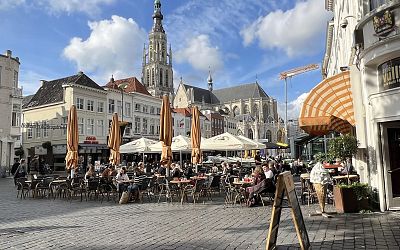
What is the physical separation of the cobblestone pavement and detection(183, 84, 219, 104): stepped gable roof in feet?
334

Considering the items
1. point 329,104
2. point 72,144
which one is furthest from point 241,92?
point 329,104

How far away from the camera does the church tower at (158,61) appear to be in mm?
103562

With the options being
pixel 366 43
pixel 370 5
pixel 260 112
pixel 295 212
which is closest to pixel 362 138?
pixel 366 43

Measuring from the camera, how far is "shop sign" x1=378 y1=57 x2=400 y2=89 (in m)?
9.50

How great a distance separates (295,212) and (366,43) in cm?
652

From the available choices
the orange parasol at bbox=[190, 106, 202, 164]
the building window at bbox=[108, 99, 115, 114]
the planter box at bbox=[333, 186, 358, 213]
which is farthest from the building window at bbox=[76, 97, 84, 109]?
the planter box at bbox=[333, 186, 358, 213]

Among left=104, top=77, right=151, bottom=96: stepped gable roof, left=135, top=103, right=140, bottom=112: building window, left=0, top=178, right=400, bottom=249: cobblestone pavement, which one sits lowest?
left=0, top=178, right=400, bottom=249: cobblestone pavement

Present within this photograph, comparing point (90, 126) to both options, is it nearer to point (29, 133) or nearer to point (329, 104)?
point (29, 133)

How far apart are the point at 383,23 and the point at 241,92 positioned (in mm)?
113665

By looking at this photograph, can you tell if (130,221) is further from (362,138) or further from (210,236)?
(362,138)

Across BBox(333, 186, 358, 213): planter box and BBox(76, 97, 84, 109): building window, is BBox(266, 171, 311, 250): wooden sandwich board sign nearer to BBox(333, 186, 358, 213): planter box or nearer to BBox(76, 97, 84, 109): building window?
BBox(333, 186, 358, 213): planter box

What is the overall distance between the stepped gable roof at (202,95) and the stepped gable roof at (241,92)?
3.47 metres

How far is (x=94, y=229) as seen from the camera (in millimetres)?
8438

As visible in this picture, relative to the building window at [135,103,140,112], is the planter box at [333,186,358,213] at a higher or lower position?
lower
